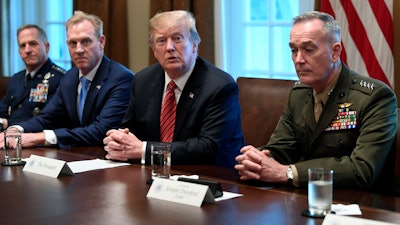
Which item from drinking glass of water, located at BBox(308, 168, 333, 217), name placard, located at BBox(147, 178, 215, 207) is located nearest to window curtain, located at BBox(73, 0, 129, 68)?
name placard, located at BBox(147, 178, 215, 207)

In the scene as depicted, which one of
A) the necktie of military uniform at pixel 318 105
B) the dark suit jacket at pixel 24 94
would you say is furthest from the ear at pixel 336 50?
the dark suit jacket at pixel 24 94

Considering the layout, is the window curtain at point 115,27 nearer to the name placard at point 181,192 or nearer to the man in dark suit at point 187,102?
the man in dark suit at point 187,102

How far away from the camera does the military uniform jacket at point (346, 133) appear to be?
106 inches

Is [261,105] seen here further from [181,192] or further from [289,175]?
[181,192]

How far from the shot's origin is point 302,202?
2320 millimetres

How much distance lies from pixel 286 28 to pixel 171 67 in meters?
1.44

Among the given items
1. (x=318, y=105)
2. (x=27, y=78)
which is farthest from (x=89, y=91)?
(x=318, y=105)

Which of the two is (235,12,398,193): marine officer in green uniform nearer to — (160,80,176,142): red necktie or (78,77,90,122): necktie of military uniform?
(160,80,176,142): red necktie

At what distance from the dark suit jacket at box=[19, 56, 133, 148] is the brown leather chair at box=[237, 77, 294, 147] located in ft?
2.32

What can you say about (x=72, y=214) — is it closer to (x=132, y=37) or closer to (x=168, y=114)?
(x=168, y=114)

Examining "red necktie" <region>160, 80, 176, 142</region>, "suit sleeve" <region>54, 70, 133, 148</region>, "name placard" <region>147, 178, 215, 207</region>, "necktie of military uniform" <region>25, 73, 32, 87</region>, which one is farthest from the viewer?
"necktie of military uniform" <region>25, 73, 32, 87</region>

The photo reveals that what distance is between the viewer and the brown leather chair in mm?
3684

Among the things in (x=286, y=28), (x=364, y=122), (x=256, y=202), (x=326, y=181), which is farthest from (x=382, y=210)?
(x=286, y=28)

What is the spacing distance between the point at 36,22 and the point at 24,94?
6.41 ft
